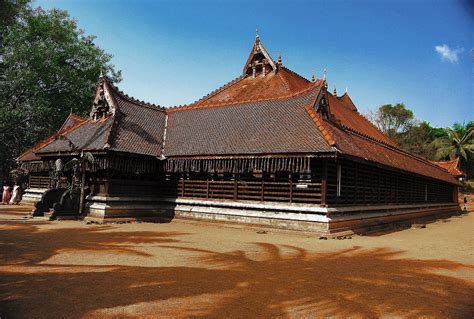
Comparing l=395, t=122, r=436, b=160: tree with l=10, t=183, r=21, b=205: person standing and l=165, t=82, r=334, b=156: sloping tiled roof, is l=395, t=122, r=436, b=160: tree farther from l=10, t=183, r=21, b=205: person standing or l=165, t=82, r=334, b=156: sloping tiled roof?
l=10, t=183, r=21, b=205: person standing

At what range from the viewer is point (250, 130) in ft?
59.8

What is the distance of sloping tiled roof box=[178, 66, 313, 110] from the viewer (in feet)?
90.9

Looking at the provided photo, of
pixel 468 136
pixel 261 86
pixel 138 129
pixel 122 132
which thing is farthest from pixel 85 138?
pixel 468 136

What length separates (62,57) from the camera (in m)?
38.2

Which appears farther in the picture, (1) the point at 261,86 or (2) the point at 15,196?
(1) the point at 261,86

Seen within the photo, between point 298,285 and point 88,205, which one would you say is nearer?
point 298,285

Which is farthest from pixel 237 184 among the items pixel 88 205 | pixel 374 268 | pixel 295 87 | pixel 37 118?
pixel 37 118

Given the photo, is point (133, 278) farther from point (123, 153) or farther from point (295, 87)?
point (295, 87)

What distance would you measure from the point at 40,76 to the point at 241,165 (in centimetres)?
2640

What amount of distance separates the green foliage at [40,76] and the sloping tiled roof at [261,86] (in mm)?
15015

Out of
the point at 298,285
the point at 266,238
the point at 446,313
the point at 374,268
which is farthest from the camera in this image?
the point at 266,238

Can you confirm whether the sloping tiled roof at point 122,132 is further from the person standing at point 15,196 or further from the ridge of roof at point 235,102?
the person standing at point 15,196

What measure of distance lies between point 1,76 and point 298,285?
33558 mm

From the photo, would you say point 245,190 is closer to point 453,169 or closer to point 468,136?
point 453,169
